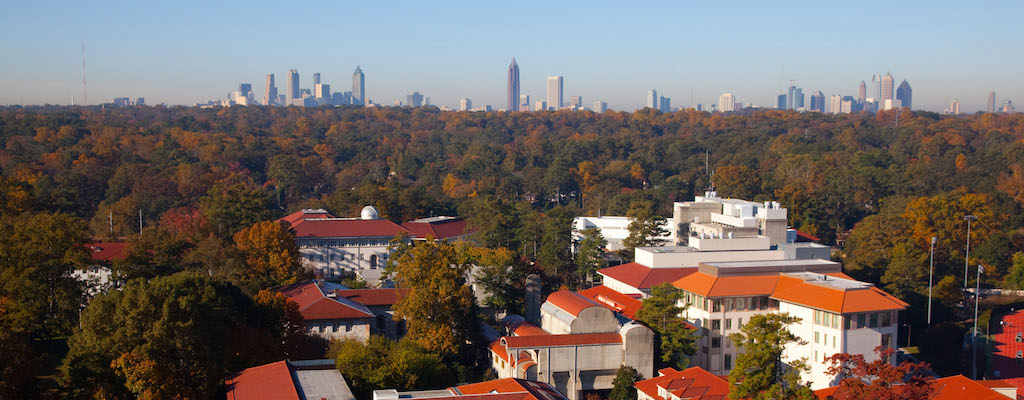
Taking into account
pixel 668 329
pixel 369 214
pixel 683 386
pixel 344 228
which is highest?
pixel 369 214

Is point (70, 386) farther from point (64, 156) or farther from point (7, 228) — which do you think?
point (64, 156)

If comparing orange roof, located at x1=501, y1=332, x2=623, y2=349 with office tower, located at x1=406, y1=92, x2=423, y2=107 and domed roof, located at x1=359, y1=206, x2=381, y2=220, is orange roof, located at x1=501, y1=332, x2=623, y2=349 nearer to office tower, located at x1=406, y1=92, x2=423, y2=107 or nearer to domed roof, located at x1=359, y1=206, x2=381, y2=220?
domed roof, located at x1=359, y1=206, x2=381, y2=220

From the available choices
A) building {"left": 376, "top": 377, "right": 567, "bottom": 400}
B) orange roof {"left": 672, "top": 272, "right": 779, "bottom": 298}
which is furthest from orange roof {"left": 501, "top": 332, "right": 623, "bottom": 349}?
orange roof {"left": 672, "top": 272, "right": 779, "bottom": 298}

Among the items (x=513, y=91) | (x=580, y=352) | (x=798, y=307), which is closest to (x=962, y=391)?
(x=798, y=307)

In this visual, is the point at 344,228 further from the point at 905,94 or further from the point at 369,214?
the point at 905,94

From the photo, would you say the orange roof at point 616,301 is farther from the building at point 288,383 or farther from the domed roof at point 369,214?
the domed roof at point 369,214

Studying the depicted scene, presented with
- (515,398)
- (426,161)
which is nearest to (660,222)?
(515,398)
